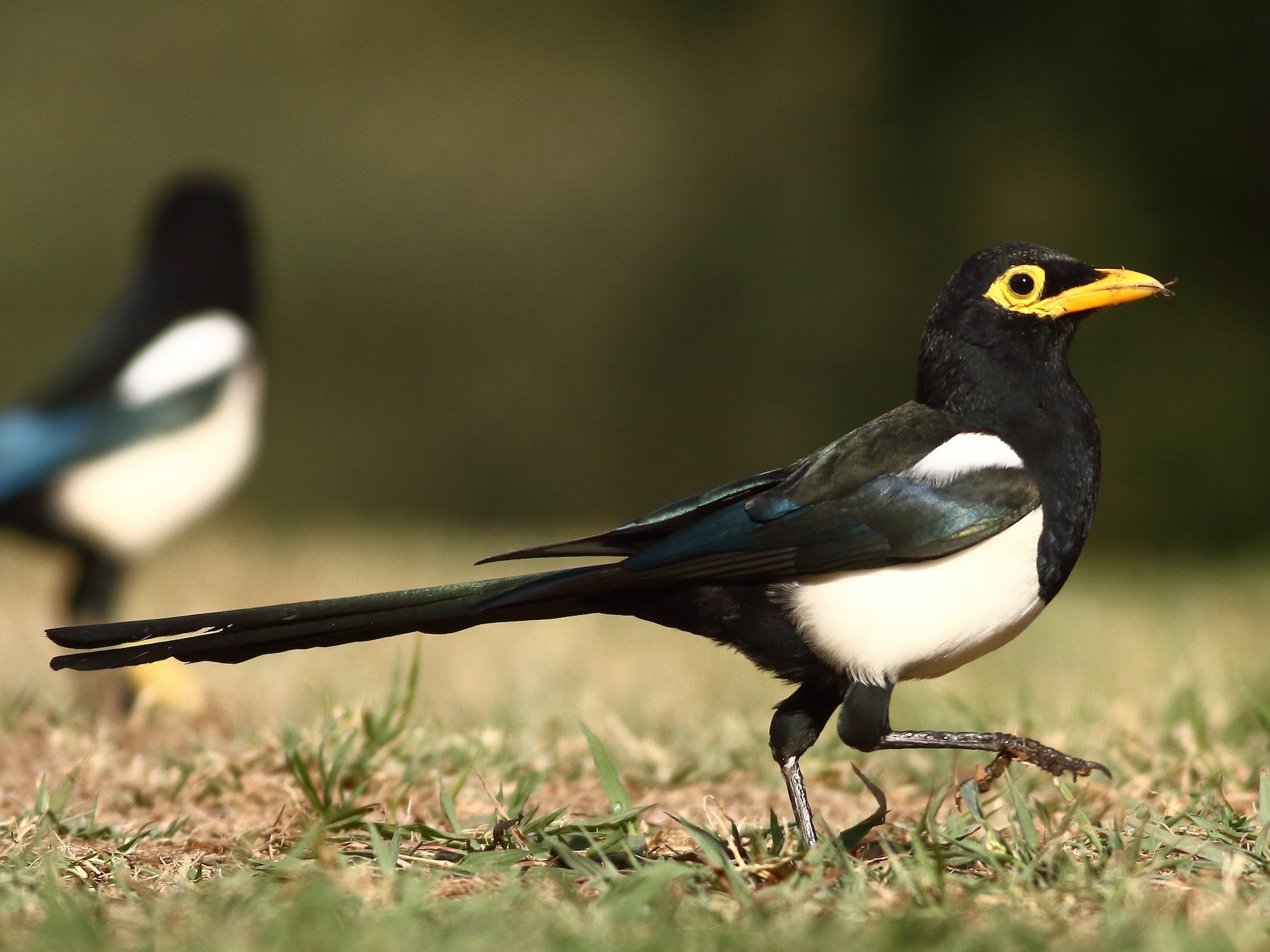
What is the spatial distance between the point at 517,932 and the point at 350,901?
0.88 ft

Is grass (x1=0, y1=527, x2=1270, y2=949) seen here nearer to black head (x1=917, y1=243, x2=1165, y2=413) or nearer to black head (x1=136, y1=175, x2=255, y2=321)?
black head (x1=917, y1=243, x2=1165, y2=413)

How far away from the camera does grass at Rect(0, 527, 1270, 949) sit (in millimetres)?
1919

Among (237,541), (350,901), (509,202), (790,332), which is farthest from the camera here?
(509,202)

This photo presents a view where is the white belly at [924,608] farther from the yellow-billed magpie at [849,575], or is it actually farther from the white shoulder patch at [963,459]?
the white shoulder patch at [963,459]

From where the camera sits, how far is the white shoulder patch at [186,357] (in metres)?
5.02

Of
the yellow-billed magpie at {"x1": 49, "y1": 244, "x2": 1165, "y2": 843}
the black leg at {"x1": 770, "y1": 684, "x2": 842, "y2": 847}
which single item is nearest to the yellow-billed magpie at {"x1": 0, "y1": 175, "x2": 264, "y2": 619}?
the yellow-billed magpie at {"x1": 49, "y1": 244, "x2": 1165, "y2": 843}

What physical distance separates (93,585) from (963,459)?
3.37 metres

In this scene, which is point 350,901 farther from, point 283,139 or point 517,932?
point 283,139

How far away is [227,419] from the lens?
520 cm

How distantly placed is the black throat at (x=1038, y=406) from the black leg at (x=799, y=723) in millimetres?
427

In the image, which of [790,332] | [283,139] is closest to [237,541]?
[790,332]

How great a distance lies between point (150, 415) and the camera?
497 centimetres

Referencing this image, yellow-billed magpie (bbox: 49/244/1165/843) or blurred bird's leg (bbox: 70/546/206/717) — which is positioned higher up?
yellow-billed magpie (bbox: 49/244/1165/843)

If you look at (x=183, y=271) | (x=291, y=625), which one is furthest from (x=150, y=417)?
(x=291, y=625)
